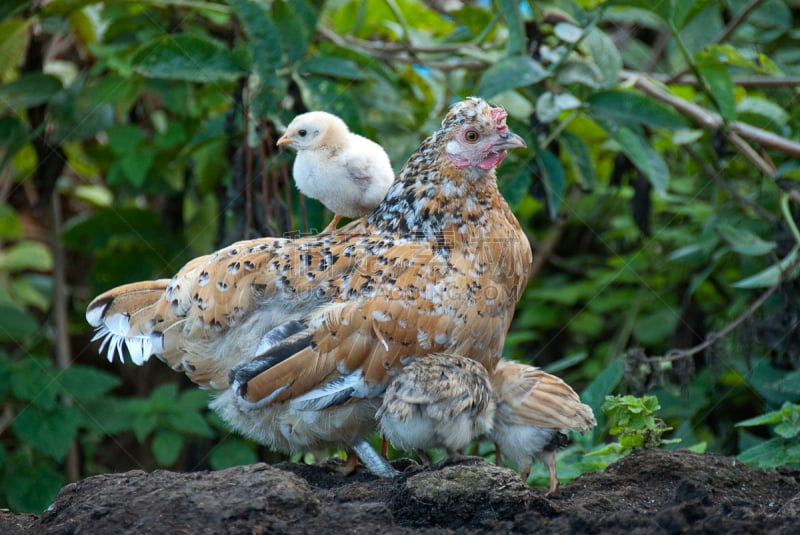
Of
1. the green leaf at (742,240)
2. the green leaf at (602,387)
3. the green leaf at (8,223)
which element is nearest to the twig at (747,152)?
the green leaf at (742,240)

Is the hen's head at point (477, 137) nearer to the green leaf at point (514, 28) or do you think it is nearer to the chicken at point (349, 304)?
the chicken at point (349, 304)

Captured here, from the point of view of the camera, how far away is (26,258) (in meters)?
7.94

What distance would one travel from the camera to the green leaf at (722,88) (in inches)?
215

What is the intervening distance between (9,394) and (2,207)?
1.84 metres

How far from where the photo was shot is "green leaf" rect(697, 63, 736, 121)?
5.46 meters

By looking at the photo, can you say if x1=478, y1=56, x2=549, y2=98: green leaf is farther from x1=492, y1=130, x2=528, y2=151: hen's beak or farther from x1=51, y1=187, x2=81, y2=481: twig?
x1=51, y1=187, x2=81, y2=481: twig

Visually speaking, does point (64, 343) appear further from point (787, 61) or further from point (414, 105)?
point (787, 61)

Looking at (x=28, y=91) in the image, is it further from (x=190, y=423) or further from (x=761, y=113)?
(x=761, y=113)

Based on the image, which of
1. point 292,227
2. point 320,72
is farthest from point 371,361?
point 320,72

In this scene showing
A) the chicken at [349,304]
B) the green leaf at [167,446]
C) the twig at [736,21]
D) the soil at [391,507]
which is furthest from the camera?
the twig at [736,21]

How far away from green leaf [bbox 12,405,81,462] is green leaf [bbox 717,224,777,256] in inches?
148

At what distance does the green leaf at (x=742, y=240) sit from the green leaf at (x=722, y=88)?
68cm

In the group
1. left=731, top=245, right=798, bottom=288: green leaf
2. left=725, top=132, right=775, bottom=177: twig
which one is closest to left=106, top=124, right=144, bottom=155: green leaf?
left=725, top=132, right=775, bottom=177: twig

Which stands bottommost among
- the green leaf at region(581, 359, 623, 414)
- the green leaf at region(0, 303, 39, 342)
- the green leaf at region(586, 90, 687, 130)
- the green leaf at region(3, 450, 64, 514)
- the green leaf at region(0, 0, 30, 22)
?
the green leaf at region(3, 450, 64, 514)
